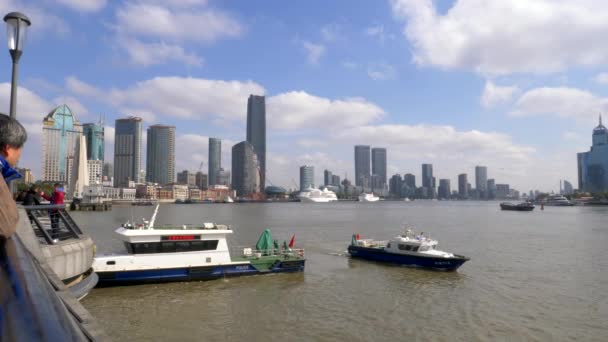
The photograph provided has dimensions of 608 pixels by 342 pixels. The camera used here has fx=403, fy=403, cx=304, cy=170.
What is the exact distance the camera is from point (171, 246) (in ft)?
82.2

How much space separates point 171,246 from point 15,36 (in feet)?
59.7

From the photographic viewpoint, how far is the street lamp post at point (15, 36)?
852 centimetres

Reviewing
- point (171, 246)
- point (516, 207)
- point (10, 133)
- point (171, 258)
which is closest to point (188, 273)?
point (171, 258)

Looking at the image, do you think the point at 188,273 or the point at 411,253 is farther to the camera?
the point at 411,253

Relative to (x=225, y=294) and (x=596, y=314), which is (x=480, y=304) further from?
(x=225, y=294)

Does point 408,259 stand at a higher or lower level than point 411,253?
lower

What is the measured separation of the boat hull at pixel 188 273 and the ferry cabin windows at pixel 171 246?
116 cm

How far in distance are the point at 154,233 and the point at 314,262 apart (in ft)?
46.6

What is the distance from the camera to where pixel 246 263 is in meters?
27.2

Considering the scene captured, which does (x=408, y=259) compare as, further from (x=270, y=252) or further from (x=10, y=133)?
(x=10, y=133)

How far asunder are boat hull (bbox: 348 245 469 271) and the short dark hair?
30552mm

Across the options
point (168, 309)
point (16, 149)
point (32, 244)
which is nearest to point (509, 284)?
point (168, 309)

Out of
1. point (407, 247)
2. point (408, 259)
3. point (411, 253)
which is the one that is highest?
point (407, 247)

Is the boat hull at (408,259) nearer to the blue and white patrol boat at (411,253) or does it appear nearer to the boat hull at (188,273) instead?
the blue and white patrol boat at (411,253)
